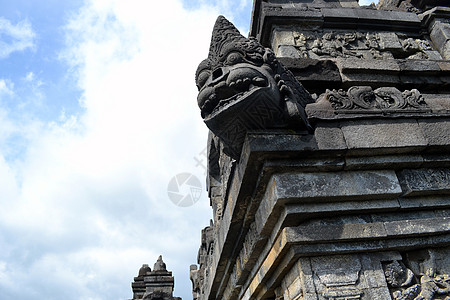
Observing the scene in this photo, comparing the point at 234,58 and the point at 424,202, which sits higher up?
the point at 234,58

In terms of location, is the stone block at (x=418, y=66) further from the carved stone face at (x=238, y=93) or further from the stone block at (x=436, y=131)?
the carved stone face at (x=238, y=93)

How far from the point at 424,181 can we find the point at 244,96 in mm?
1717

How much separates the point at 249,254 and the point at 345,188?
1.34 m

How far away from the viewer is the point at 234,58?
318cm

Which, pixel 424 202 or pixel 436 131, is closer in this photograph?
pixel 424 202

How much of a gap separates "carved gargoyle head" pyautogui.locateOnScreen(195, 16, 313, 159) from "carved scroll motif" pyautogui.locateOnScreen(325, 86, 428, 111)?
0.32m

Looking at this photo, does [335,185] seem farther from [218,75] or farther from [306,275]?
[218,75]

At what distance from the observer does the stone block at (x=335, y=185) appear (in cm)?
276

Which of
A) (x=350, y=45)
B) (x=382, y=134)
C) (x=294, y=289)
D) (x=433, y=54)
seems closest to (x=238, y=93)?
(x=382, y=134)

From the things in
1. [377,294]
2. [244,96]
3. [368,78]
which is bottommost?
[377,294]

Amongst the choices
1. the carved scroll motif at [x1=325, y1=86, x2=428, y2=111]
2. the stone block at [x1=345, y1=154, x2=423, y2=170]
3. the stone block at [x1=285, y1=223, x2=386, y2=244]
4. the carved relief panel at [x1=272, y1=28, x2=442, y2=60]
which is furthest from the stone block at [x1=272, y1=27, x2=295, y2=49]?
the stone block at [x1=285, y1=223, x2=386, y2=244]

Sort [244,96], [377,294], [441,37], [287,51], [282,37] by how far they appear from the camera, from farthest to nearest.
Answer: [441,37]
[282,37]
[287,51]
[244,96]
[377,294]

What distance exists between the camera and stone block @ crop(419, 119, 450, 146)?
300 centimetres

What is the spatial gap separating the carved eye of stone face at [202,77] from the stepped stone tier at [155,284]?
9.33 m
